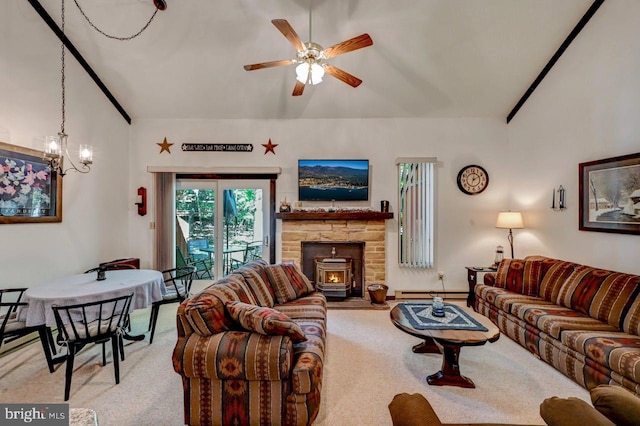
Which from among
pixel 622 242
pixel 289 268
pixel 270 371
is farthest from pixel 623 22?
pixel 270 371

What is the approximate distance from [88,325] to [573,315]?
4.44m

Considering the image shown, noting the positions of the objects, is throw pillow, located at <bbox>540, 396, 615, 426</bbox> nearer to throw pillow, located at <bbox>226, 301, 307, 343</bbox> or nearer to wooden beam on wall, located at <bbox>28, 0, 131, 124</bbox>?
throw pillow, located at <bbox>226, 301, 307, 343</bbox>

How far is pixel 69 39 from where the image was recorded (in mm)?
3771

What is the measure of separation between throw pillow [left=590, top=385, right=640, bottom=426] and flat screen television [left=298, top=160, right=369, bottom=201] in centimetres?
403

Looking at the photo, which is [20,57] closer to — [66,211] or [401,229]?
[66,211]

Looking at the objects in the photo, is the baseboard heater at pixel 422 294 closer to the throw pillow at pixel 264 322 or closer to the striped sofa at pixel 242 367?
the striped sofa at pixel 242 367

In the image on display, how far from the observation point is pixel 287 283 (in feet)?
11.3

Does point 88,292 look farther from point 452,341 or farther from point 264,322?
point 452,341

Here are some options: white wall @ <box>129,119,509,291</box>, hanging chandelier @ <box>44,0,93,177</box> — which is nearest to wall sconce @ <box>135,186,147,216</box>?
white wall @ <box>129,119,509,291</box>

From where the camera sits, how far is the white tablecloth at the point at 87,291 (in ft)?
8.17

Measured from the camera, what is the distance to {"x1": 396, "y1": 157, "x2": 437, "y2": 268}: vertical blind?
16.5 feet

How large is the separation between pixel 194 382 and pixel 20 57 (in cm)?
383

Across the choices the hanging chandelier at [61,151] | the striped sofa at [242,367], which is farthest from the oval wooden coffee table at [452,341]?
the hanging chandelier at [61,151]

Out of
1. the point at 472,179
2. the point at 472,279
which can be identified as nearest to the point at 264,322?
the point at 472,279
